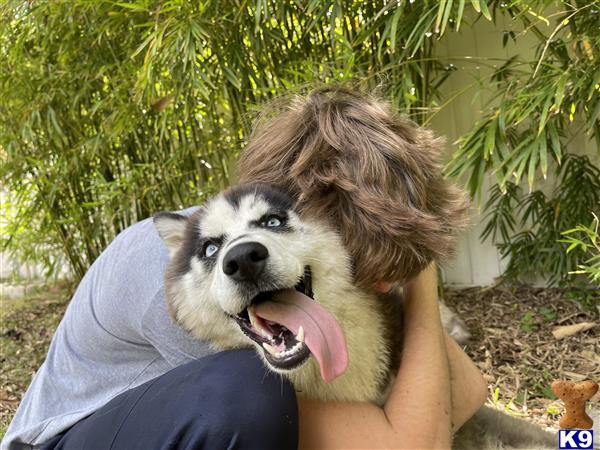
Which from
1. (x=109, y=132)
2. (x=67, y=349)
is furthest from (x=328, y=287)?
(x=109, y=132)

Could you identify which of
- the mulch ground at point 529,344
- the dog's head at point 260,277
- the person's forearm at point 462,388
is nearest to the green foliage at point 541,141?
the mulch ground at point 529,344

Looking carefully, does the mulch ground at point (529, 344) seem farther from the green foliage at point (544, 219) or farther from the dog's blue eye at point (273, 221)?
the dog's blue eye at point (273, 221)

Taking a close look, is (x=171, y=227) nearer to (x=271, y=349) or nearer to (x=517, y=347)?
(x=271, y=349)

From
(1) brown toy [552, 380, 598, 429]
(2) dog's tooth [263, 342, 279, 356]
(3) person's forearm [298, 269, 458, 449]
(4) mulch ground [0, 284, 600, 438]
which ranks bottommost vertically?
(4) mulch ground [0, 284, 600, 438]

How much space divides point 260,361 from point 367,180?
0.45 m

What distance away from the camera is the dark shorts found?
1252 mm

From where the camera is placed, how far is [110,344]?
4.81 feet

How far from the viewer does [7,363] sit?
3.65m

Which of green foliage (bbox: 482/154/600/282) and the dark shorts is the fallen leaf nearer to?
green foliage (bbox: 482/154/600/282)

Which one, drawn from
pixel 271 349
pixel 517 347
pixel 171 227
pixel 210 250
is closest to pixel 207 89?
pixel 171 227

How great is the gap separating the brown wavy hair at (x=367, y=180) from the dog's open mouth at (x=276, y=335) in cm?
15

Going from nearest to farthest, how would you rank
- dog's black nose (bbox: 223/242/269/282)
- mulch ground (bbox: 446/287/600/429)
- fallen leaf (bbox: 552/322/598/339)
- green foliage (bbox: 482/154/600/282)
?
1. dog's black nose (bbox: 223/242/269/282)
2. mulch ground (bbox: 446/287/600/429)
3. fallen leaf (bbox: 552/322/598/339)
4. green foliage (bbox: 482/154/600/282)

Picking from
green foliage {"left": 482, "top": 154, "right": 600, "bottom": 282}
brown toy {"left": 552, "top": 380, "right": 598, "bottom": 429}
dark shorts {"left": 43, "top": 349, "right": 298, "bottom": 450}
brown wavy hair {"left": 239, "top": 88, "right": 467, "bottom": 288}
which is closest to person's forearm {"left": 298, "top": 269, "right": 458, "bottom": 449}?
dark shorts {"left": 43, "top": 349, "right": 298, "bottom": 450}

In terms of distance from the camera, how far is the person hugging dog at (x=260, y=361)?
1.28 meters
